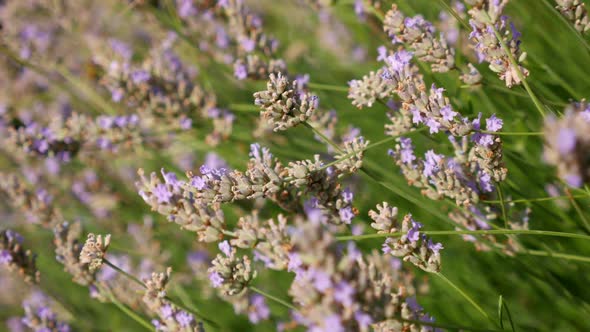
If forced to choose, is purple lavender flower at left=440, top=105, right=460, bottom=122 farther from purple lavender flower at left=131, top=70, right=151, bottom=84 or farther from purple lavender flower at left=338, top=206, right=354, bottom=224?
purple lavender flower at left=131, top=70, right=151, bottom=84

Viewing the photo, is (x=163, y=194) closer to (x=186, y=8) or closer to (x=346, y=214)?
(x=346, y=214)

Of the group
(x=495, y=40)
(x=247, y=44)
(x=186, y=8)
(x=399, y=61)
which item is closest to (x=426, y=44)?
(x=399, y=61)

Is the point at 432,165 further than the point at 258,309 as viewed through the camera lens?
No

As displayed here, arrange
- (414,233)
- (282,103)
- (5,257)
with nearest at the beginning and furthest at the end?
(414,233) < (282,103) < (5,257)

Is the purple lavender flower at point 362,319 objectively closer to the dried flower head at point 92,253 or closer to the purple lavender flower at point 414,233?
the purple lavender flower at point 414,233

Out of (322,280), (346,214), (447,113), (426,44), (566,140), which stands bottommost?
(322,280)

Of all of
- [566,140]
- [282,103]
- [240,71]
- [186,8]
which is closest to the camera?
[566,140]

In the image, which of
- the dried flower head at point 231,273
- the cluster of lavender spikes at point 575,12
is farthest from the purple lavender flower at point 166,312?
the cluster of lavender spikes at point 575,12

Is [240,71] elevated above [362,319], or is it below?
above

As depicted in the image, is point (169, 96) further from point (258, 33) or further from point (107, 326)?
point (107, 326)
